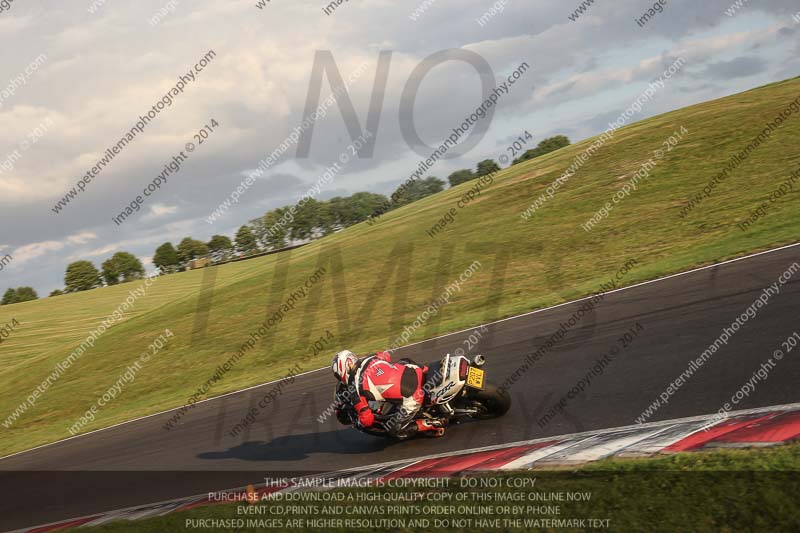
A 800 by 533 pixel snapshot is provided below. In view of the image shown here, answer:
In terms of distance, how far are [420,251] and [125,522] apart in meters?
23.9

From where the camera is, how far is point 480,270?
24.1 m

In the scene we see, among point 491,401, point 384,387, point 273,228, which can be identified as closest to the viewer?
point 384,387

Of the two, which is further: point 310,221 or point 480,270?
point 310,221

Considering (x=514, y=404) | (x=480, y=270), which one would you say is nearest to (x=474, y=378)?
(x=514, y=404)

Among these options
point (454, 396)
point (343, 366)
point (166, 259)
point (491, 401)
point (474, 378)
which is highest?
point (166, 259)

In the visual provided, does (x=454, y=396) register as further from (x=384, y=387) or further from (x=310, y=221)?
(x=310, y=221)

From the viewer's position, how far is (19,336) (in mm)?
45438

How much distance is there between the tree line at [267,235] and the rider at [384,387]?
69.1m

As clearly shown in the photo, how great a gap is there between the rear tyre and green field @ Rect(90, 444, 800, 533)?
2.26 metres

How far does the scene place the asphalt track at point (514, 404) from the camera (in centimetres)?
795

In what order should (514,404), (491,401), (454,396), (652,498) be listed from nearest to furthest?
(652,498)
(454,396)
(491,401)
(514,404)

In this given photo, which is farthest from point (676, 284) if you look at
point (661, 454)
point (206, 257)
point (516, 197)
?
point (206, 257)

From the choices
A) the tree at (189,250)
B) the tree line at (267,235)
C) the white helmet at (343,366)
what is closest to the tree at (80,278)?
the tree line at (267,235)

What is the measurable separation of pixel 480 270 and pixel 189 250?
77.7 metres
